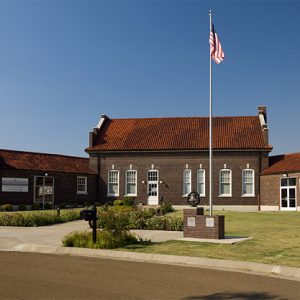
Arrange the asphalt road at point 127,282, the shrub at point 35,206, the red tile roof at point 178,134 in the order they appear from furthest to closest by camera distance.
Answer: the red tile roof at point 178,134
the shrub at point 35,206
the asphalt road at point 127,282

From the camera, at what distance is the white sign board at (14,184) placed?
37.7m

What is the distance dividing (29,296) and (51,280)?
1501 mm

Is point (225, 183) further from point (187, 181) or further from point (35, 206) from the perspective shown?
point (35, 206)

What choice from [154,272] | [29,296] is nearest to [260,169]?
[154,272]

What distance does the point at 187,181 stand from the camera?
43250 millimetres

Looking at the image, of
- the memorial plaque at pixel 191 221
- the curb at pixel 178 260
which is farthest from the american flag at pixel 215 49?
the curb at pixel 178 260

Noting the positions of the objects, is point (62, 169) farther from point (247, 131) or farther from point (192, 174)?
point (247, 131)

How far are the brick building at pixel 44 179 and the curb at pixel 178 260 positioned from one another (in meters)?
23.5

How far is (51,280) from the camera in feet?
31.0

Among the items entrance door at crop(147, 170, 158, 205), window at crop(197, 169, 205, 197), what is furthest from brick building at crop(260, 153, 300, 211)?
entrance door at crop(147, 170, 158, 205)

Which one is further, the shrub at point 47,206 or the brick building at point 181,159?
the brick building at point 181,159

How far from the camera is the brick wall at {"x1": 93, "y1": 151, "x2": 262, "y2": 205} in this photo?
4209 cm

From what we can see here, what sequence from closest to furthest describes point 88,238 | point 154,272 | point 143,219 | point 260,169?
point 154,272 < point 88,238 < point 143,219 < point 260,169

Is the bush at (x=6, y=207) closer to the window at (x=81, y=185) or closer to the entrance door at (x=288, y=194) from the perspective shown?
the window at (x=81, y=185)
